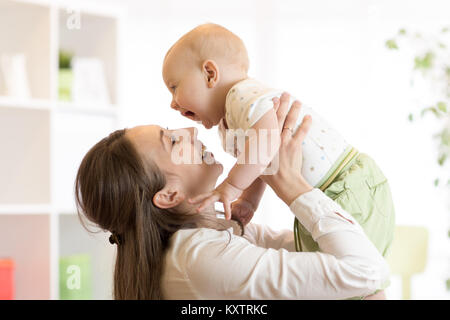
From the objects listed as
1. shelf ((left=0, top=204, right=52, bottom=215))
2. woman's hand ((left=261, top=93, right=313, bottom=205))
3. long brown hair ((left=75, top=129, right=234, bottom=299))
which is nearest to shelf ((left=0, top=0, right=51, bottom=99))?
shelf ((left=0, top=204, right=52, bottom=215))

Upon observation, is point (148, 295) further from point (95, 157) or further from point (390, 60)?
point (390, 60)

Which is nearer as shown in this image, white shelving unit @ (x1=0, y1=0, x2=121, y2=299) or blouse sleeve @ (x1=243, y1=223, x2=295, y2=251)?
blouse sleeve @ (x1=243, y1=223, x2=295, y2=251)

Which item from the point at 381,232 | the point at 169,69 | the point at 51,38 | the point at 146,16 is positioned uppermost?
the point at 146,16

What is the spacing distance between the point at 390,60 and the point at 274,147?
269cm

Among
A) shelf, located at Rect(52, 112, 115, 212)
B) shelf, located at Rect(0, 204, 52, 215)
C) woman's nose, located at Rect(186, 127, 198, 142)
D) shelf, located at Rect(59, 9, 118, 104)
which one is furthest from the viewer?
shelf, located at Rect(59, 9, 118, 104)

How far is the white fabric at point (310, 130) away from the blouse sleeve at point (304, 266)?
0.41 ft

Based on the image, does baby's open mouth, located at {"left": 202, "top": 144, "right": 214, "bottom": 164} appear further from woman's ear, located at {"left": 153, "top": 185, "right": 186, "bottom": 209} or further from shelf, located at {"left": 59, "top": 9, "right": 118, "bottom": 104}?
shelf, located at {"left": 59, "top": 9, "right": 118, "bottom": 104}

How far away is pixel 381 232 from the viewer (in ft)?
3.81

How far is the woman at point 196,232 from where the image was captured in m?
0.98

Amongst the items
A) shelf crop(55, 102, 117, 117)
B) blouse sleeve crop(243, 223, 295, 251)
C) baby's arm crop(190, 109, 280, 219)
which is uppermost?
shelf crop(55, 102, 117, 117)

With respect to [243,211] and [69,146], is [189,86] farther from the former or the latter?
[69,146]

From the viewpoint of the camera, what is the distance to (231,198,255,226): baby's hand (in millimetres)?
1332
